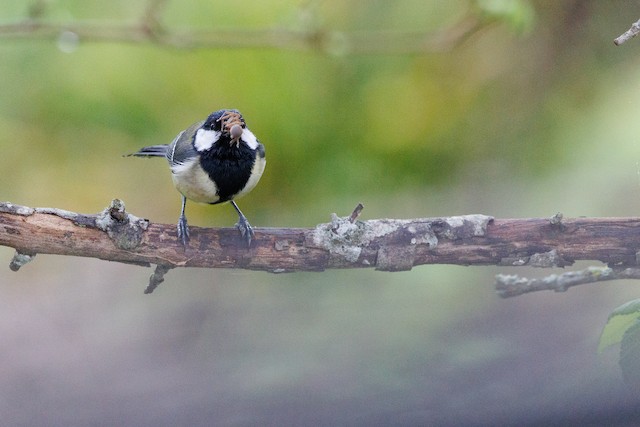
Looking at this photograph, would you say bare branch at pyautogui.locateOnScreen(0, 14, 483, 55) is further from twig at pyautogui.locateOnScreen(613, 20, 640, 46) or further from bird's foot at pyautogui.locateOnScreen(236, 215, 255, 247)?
twig at pyautogui.locateOnScreen(613, 20, 640, 46)

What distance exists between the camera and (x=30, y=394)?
0.42 metres

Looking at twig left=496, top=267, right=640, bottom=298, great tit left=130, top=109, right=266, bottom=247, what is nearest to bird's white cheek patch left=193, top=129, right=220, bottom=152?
great tit left=130, top=109, right=266, bottom=247

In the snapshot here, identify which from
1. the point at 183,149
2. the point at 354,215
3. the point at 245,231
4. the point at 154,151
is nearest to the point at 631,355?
the point at 354,215

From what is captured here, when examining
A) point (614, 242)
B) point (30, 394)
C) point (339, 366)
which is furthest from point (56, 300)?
point (614, 242)

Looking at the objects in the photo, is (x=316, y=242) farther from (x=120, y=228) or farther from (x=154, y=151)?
(x=154, y=151)

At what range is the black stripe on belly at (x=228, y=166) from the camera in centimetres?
102

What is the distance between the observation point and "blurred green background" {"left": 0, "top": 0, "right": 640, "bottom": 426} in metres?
0.35

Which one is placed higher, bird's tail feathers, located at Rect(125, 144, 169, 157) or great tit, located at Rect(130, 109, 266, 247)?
bird's tail feathers, located at Rect(125, 144, 169, 157)

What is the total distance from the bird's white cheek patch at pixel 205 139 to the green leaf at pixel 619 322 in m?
0.69

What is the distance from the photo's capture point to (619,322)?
40 cm

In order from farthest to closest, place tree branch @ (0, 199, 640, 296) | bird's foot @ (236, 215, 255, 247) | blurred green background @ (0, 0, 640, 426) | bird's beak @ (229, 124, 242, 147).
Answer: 1. bird's beak @ (229, 124, 242, 147)
2. bird's foot @ (236, 215, 255, 247)
3. tree branch @ (0, 199, 640, 296)
4. blurred green background @ (0, 0, 640, 426)

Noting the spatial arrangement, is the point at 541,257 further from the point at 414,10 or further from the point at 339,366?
the point at 414,10

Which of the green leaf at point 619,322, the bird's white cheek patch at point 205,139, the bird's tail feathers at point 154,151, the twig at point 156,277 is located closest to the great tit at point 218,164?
the bird's white cheek patch at point 205,139

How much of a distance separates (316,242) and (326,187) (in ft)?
1.57
